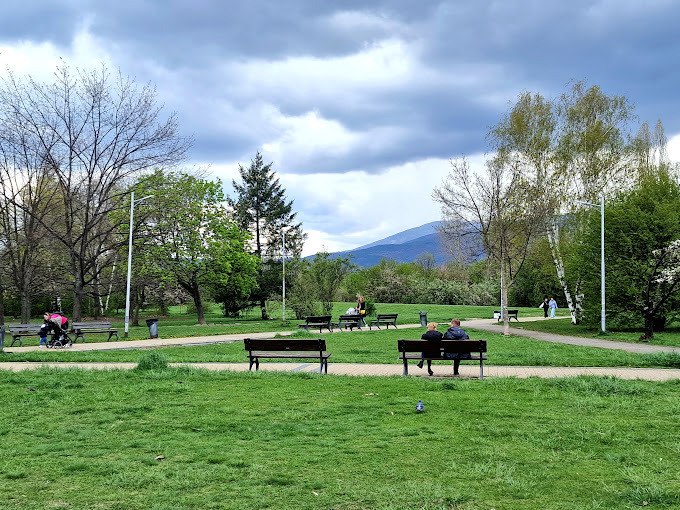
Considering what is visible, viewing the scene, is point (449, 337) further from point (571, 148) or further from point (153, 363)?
point (571, 148)

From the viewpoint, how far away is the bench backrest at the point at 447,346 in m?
10.6

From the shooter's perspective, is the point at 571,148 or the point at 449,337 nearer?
the point at 449,337

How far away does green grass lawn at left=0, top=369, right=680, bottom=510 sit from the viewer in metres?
4.25

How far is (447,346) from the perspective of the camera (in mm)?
10773

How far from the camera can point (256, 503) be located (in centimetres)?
409

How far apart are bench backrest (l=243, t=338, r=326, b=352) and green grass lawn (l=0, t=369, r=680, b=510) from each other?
221cm

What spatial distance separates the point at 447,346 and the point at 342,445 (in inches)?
217

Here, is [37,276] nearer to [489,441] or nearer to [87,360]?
[87,360]

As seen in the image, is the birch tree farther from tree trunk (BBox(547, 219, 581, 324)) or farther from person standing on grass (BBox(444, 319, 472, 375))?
person standing on grass (BBox(444, 319, 472, 375))

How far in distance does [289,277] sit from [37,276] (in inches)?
783

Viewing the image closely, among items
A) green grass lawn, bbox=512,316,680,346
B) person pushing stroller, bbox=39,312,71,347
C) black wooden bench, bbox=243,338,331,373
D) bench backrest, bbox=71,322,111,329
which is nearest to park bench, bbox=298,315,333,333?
bench backrest, bbox=71,322,111,329

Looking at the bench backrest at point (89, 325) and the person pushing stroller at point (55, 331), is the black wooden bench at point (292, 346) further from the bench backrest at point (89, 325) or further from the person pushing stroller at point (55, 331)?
the bench backrest at point (89, 325)

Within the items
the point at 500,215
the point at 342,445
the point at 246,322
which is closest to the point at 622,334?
the point at 500,215

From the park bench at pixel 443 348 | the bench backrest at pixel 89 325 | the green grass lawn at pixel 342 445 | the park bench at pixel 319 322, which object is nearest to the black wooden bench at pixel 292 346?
the park bench at pixel 443 348
